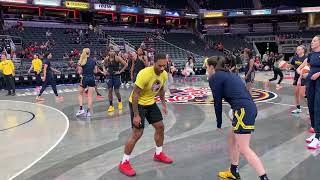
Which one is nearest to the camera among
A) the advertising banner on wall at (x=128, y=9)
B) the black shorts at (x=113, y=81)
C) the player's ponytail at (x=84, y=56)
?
the player's ponytail at (x=84, y=56)

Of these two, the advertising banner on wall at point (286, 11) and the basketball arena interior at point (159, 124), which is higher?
the advertising banner on wall at point (286, 11)

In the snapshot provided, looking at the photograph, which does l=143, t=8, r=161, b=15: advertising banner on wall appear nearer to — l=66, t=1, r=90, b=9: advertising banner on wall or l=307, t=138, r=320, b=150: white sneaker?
l=66, t=1, r=90, b=9: advertising banner on wall

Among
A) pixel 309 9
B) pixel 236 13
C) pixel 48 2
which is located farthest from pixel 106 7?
pixel 309 9

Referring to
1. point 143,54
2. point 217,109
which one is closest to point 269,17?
point 143,54

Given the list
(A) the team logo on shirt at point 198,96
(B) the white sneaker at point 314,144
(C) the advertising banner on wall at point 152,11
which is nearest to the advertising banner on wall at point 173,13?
(C) the advertising banner on wall at point 152,11

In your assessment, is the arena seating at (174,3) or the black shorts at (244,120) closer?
the black shorts at (244,120)

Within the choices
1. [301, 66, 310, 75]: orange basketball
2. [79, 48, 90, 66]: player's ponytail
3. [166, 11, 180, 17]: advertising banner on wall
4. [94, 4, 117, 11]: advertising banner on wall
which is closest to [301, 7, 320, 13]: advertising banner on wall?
[166, 11, 180, 17]: advertising banner on wall

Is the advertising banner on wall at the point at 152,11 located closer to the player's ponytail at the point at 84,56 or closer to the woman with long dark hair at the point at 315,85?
the player's ponytail at the point at 84,56

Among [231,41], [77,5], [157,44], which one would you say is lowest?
[157,44]

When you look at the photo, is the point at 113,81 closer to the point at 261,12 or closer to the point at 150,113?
the point at 150,113

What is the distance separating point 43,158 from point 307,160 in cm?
421

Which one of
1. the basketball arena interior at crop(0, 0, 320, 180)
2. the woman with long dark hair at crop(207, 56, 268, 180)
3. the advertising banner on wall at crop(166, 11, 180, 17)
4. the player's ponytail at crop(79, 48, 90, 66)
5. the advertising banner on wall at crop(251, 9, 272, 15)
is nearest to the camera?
the woman with long dark hair at crop(207, 56, 268, 180)

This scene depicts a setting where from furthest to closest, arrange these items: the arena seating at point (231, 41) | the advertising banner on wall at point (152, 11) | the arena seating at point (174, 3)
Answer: the arena seating at point (174, 3) < the arena seating at point (231, 41) < the advertising banner on wall at point (152, 11)

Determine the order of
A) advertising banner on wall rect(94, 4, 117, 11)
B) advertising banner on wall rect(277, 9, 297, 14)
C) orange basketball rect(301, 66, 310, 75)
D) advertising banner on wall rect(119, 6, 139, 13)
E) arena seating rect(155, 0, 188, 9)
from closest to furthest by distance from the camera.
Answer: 1. orange basketball rect(301, 66, 310, 75)
2. advertising banner on wall rect(94, 4, 117, 11)
3. advertising banner on wall rect(119, 6, 139, 13)
4. advertising banner on wall rect(277, 9, 297, 14)
5. arena seating rect(155, 0, 188, 9)
